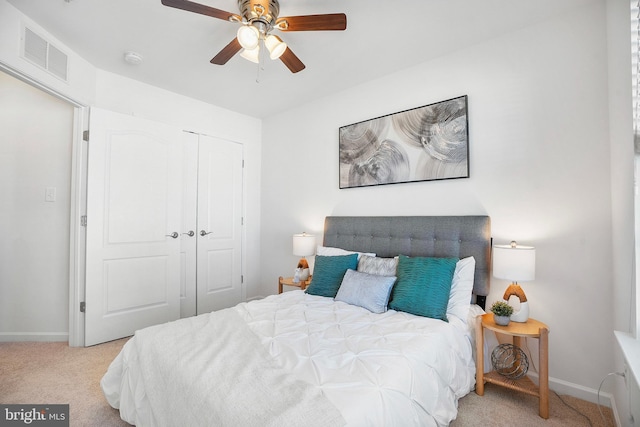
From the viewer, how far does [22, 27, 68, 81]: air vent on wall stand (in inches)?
84.9

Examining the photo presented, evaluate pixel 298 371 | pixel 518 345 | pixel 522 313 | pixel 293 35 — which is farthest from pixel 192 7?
pixel 518 345

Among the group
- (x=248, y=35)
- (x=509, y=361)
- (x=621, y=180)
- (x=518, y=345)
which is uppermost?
(x=248, y=35)

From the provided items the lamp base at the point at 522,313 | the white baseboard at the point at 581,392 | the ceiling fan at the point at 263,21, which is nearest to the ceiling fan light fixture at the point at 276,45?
the ceiling fan at the point at 263,21

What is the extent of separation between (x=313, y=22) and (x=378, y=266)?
5.97 feet

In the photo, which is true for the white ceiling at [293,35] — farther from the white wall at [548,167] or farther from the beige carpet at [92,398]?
the beige carpet at [92,398]

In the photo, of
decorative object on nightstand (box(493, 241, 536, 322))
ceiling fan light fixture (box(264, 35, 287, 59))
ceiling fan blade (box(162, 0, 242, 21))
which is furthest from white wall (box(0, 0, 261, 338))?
decorative object on nightstand (box(493, 241, 536, 322))

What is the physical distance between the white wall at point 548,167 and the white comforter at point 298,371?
728mm

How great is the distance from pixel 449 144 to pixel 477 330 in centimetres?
151

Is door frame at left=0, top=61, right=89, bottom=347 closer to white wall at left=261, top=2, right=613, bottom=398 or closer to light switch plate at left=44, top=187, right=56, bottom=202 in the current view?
light switch plate at left=44, top=187, right=56, bottom=202

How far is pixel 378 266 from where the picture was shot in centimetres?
244

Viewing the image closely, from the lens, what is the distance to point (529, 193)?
2.21m

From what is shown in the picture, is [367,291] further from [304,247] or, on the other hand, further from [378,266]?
[304,247]

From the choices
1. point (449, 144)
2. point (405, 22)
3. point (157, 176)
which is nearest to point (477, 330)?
point (449, 144)

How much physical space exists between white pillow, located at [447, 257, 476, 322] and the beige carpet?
0.55 metres
